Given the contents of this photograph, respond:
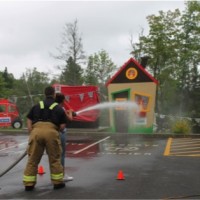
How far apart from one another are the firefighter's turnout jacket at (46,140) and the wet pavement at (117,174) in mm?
302

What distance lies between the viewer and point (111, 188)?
25.4 ft

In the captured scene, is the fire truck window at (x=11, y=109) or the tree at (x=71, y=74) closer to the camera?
the fire truck window at (x=11, y=109)

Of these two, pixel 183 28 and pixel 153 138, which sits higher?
pixel 183 28

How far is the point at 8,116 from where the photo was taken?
29781mm

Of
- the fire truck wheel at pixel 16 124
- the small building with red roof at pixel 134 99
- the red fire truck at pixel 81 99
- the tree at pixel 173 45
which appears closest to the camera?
the small building with red roof at pixel 134 99

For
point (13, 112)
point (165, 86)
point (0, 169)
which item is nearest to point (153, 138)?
point (0, 169)

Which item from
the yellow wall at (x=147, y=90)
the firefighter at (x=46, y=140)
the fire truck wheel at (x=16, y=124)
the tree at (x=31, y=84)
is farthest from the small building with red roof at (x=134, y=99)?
the tree at (x=31, y=84)

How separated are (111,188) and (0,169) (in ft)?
13.0

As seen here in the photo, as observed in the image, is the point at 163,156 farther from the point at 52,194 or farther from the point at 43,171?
the point at 52,194

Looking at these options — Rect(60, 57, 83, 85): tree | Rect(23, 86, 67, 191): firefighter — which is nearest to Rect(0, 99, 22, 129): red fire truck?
Rect(60, 57, 83, 85): tree

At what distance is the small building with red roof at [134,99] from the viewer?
21312mm

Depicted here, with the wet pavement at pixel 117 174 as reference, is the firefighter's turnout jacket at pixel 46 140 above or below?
above

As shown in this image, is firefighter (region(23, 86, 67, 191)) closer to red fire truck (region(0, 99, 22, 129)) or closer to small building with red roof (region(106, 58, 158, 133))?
small building with red roof (region(106, 58, 158, 133))

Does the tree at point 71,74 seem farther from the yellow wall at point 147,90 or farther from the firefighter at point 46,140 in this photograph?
the firefighter at point 46,140
